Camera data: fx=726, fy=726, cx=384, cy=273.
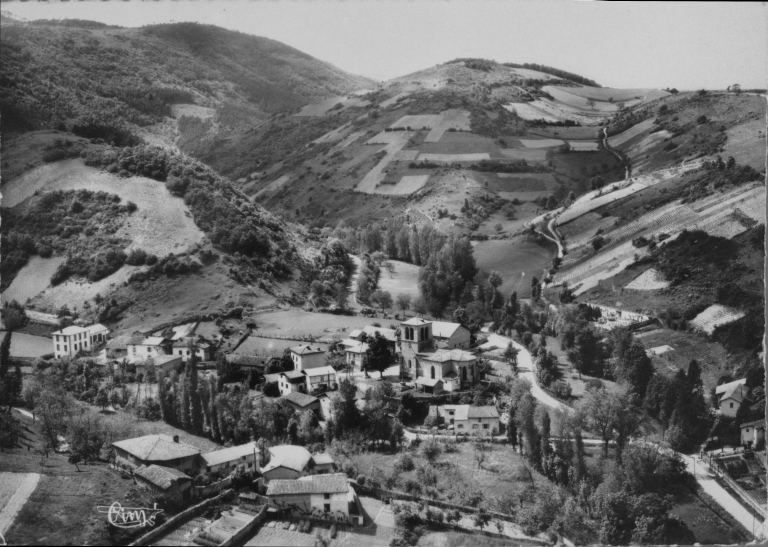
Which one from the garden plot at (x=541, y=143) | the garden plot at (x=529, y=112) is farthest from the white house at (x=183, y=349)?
the garden plot at (x=529, y=112)

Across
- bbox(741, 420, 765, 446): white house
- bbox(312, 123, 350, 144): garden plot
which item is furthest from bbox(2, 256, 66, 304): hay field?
bbox(312, 123, 350, 144): garden plot

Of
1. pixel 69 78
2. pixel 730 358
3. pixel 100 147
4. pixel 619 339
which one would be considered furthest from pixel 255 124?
pixel 730 358

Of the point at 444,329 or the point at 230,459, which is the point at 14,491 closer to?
the point at 230,459

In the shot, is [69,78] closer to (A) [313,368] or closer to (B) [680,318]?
(A) [313,368]

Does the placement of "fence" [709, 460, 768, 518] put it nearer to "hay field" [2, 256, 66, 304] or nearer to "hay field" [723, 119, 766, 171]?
"hay field" [723, 119, 766, 171]

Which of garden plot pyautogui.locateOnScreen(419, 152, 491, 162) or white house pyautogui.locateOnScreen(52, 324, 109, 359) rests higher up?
garden plot pyautogui.locateOnScreen(419, 152, 491, 162)

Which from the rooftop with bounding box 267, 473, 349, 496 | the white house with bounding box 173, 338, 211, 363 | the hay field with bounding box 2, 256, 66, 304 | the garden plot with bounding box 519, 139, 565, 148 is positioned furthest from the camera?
the garden plot with bounding box 519, 139, 565, 148

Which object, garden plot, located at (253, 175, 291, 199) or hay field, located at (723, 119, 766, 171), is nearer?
hay field, located at (723, 119, 766, 171)
